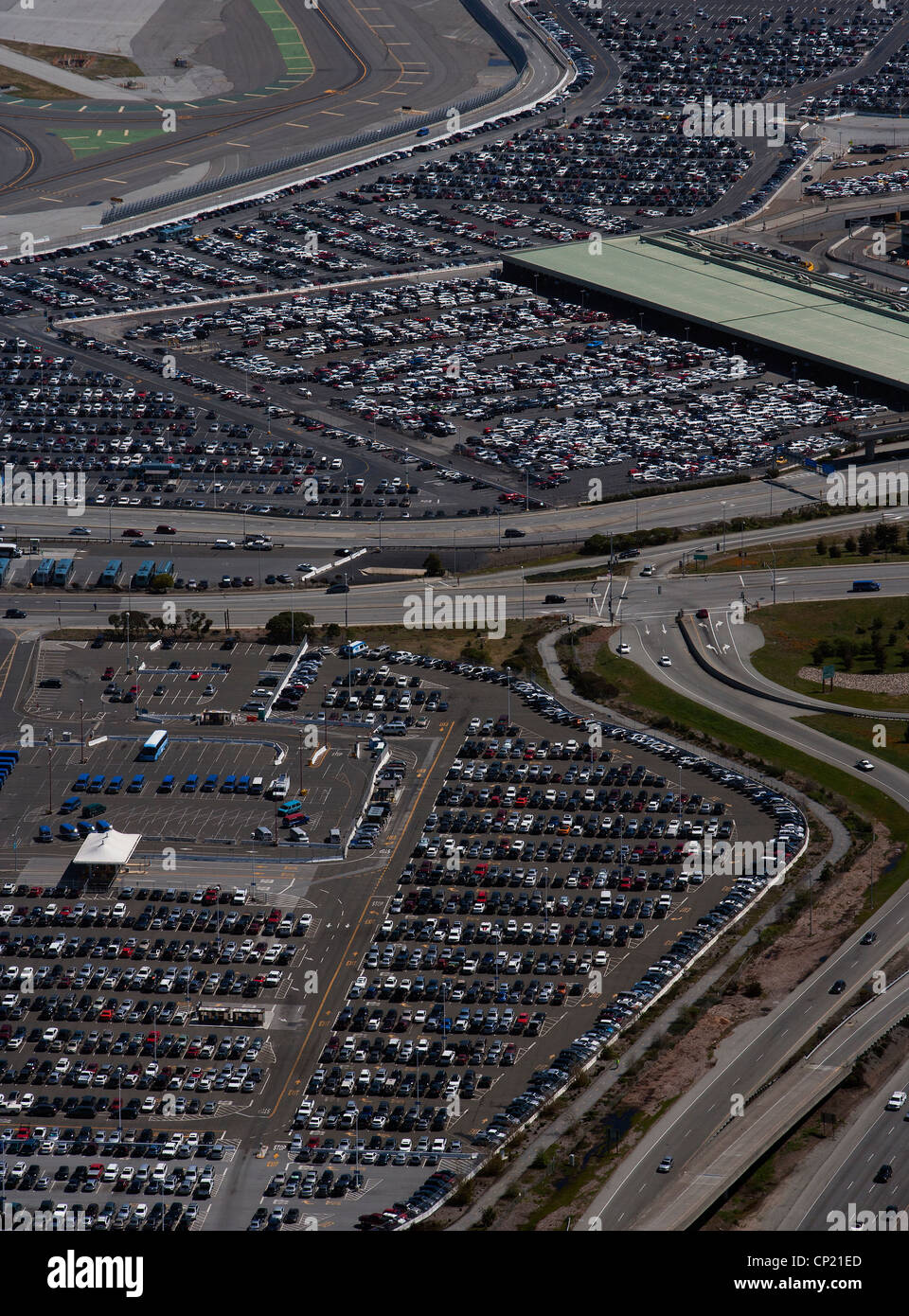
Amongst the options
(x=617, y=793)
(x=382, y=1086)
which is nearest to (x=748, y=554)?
(x=617, y=793)

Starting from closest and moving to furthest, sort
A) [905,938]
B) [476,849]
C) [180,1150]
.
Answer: [180,1150] < [905,938] < [476,849]

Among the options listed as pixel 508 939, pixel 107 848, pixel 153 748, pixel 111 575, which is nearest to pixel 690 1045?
pixel 508 939

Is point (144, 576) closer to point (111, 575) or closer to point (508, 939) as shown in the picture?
point (111, 575)

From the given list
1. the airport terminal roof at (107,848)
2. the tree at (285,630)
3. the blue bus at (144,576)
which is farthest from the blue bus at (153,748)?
the blue bus at (144,576)

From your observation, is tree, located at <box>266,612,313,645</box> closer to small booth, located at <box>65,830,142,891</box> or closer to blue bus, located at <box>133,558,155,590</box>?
blue bus, located at <box>133,558,155,590</box>

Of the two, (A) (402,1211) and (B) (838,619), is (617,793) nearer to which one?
(B) (838,619)
